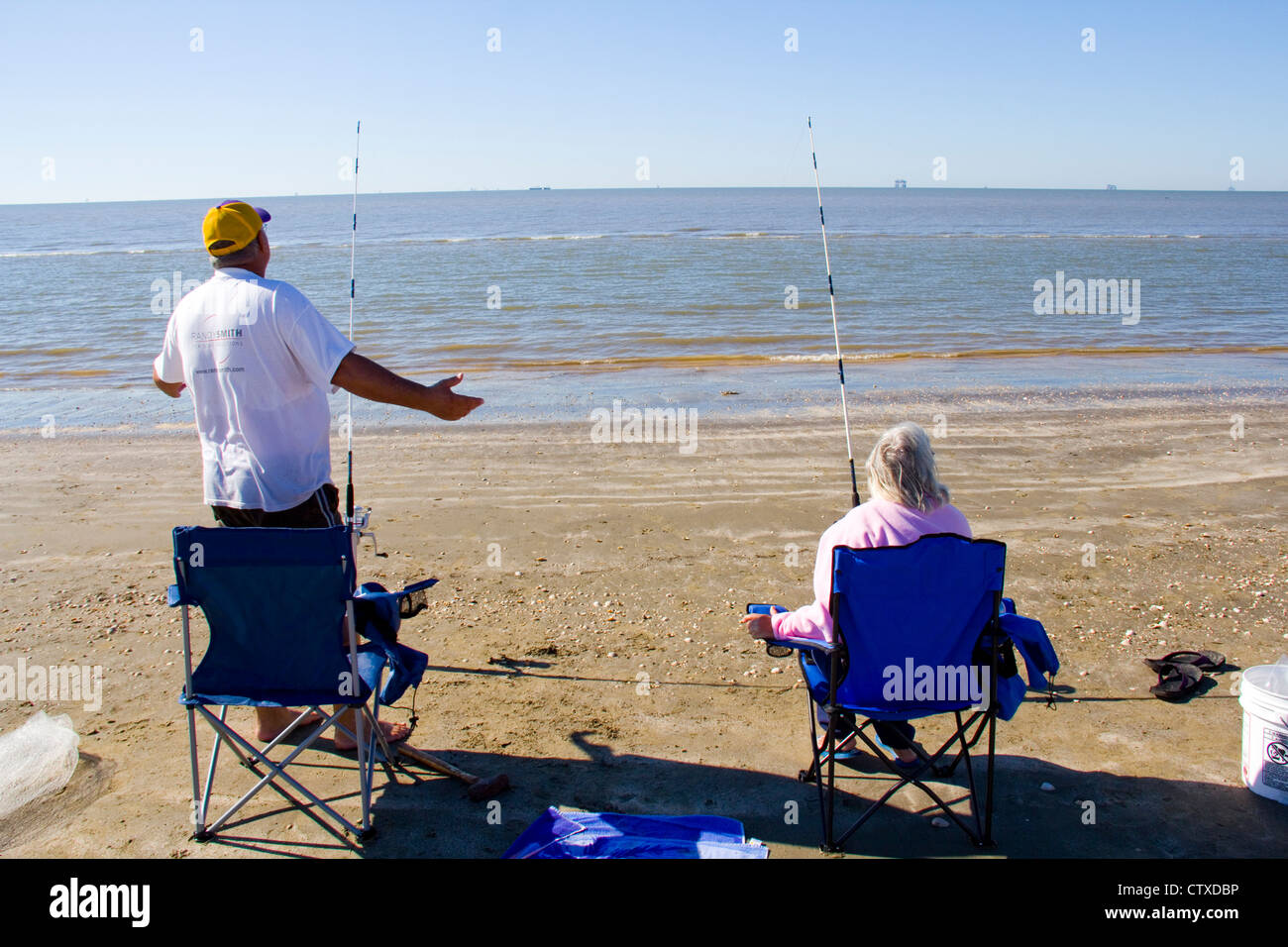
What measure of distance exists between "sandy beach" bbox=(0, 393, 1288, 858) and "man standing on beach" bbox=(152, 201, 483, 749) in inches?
45.4

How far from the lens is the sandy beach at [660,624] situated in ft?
10.7

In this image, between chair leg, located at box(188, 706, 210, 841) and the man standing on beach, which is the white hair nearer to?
the man standing on beach

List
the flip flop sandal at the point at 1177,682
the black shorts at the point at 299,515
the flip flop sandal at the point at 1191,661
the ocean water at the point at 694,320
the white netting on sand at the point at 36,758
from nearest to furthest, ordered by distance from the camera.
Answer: the black shorts at the point at 299,515, the white netting on sand at the point at 36,758, the flip flop sandal at the point at 1177,682, the flip flop sandal at the point at 1191,661, the ocean water at the point at 694,320

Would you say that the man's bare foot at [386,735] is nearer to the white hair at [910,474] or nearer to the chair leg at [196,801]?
the chair leg at [196,801]

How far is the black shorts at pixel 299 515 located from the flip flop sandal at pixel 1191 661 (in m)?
3.70

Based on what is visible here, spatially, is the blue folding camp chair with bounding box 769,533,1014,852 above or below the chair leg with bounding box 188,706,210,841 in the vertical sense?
above

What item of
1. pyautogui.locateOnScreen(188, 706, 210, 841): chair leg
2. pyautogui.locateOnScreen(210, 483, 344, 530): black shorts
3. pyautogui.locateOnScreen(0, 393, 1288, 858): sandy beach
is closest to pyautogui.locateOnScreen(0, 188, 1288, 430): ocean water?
pyautogui.locateOnScreen(0, 393, 1288, 858): sandy beach

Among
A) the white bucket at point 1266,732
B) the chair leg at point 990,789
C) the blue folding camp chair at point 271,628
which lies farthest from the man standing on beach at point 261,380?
the white bucket at point 1266,732

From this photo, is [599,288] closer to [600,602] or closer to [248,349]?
[600,602]

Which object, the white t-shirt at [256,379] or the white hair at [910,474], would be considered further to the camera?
the white hair at [910,474]

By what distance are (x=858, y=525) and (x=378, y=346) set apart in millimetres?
15603

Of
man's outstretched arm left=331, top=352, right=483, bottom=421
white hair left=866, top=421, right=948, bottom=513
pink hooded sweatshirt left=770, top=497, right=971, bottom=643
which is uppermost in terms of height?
man's outstretched arm left=331, top=352, right=483, bottom=421

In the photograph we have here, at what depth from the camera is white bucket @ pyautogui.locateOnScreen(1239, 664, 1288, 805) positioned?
3209mm
